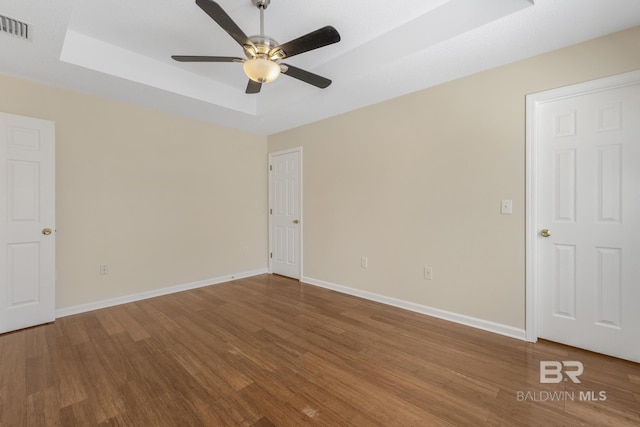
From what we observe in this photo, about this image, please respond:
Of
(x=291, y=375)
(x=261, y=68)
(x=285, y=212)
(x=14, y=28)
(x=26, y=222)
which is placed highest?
(x=14, y=28)

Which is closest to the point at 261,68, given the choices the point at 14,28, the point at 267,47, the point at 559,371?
the point at 267,47

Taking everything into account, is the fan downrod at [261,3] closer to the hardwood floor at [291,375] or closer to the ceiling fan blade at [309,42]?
the ceiling fan blade at [309,42]

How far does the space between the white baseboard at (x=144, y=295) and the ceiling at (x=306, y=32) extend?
2.41 metres

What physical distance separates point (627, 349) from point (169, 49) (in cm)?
Answer: 474

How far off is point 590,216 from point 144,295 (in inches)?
187

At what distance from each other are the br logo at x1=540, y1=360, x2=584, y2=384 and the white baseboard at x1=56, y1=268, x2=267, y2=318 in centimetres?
387

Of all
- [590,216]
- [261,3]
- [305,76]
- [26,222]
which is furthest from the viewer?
[26,222]

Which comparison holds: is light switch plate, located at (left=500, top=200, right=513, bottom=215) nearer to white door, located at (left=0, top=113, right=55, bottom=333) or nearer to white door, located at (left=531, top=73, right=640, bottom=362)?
white door, located at (left=531, top=73, right=640, bottom=362)

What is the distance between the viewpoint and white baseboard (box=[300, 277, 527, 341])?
97.5 inches

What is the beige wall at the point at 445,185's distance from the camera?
242 centimetres

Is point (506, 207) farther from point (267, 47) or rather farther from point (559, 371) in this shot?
point (267, 47)

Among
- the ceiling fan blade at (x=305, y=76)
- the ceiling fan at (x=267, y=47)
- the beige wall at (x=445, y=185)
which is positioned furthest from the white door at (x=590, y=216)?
the ceiling fan at (x=267, y=47)

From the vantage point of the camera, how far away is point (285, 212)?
4.61 meters

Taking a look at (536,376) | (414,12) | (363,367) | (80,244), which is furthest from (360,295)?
(80,244)
